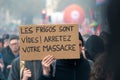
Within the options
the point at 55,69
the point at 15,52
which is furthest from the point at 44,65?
the point at 15,52

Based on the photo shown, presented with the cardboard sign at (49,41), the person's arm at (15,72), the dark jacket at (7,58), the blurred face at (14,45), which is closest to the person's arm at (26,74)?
the cardboard sign at (49,41)

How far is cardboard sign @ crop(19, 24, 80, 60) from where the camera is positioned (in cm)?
429

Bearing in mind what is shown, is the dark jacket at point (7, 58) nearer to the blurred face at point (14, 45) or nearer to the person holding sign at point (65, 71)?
the blurred face at point (14, 45)

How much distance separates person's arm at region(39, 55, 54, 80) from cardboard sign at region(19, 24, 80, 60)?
0.07 metres

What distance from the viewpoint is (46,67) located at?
4238 mm

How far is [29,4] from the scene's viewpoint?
64250 millimetres

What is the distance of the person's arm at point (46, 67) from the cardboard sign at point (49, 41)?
66mm

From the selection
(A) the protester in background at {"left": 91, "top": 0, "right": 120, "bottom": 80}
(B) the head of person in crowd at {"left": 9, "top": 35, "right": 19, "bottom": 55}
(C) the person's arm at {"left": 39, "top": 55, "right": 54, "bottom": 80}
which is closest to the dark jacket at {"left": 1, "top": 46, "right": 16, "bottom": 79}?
(B) the head of person in crowd at {"left": 9, "top": 35, "right": 19, "bottom": 55}

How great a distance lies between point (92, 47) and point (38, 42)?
5.81ft

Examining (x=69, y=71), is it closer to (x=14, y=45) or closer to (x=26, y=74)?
(x=26, y=74)

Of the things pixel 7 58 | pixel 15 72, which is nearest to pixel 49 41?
pixel 15 72

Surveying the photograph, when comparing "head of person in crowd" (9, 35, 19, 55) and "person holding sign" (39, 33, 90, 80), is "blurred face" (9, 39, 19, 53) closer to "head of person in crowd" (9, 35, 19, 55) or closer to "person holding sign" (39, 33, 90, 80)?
"head of person in crowd" (9, 35, 19, 55)

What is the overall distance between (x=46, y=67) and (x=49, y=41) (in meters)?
0.26

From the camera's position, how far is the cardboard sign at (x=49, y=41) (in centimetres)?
429
